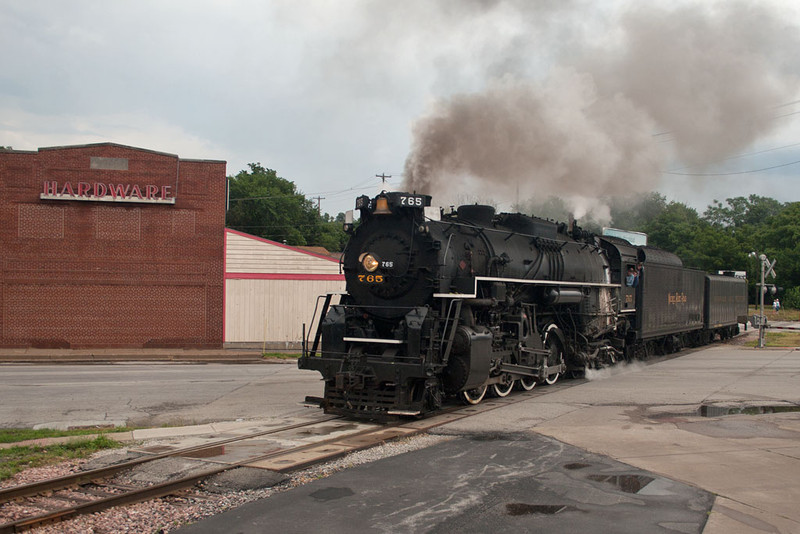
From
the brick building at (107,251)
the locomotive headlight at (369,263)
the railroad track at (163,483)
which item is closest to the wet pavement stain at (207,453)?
the railroad track at (163,483)

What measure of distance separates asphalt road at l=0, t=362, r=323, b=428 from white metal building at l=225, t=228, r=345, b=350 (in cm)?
640

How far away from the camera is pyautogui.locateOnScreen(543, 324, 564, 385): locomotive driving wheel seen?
48.1 feet

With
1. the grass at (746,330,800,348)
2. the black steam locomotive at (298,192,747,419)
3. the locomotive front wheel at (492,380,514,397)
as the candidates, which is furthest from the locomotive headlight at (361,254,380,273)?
the grass at (746,330,800,348)

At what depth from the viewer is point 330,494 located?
6594 millimetres

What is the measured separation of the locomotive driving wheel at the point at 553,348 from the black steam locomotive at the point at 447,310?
0.04 metres

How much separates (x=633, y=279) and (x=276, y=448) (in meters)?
13.3

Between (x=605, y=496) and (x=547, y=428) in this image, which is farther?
(x=547, y=428)

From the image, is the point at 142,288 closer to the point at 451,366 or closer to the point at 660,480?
the point at 451,366

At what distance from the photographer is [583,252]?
16.4 metres

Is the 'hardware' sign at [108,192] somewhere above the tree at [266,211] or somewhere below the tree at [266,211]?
below

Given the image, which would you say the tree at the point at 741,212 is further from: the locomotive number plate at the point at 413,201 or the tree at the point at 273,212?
the locomotive number plate at the point at 413,201

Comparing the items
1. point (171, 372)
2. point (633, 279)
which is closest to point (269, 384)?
point (171, 372)

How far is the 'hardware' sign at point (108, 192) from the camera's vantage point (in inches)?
1008

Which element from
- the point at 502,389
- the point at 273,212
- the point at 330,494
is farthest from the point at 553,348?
the point at 273,212
